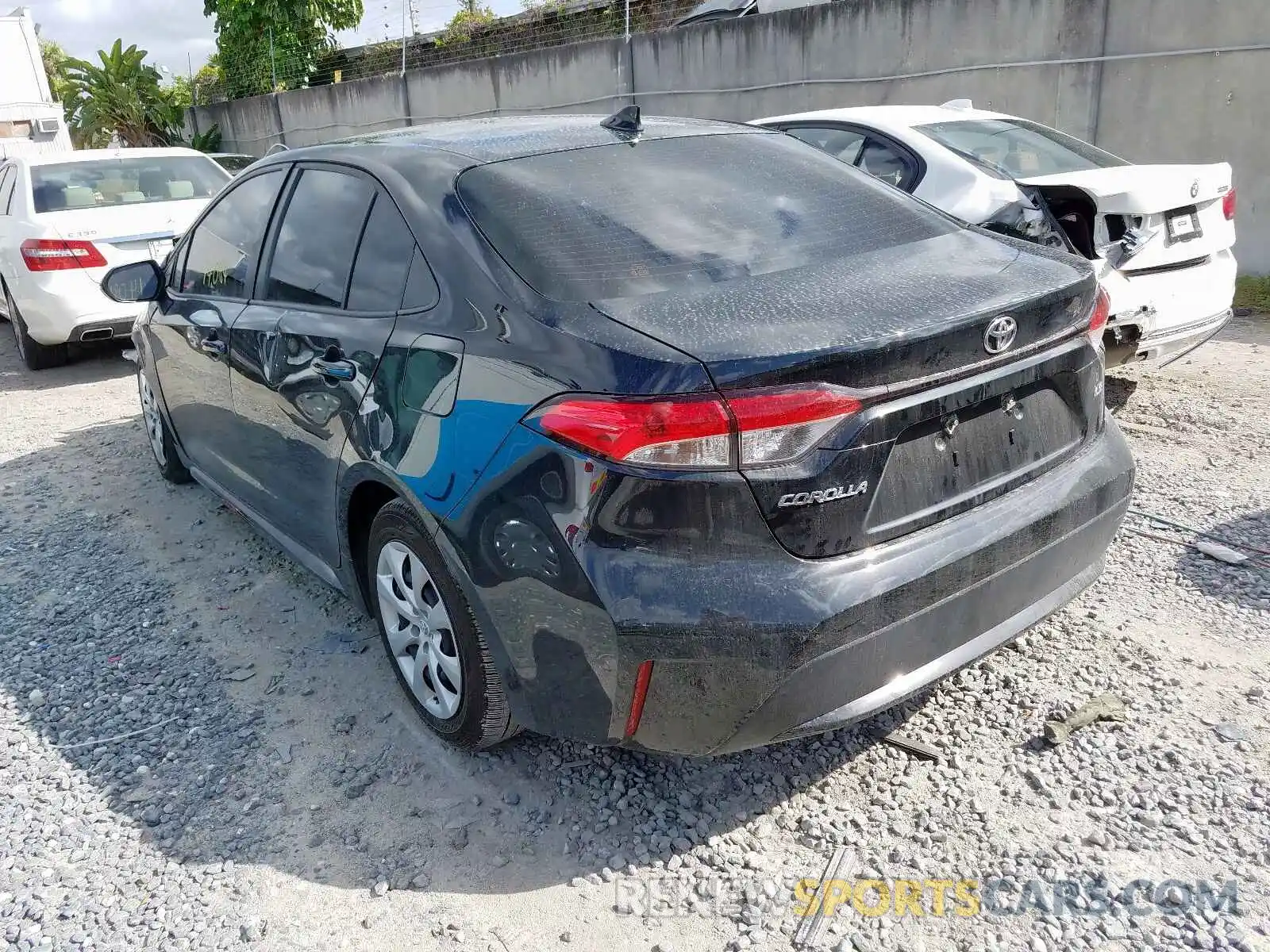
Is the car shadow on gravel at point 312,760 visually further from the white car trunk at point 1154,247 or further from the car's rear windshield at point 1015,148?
the car's rear windshield at point 1015,148

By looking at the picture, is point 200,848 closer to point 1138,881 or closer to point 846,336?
point 846,336

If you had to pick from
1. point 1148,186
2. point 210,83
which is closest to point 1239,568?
point 1148,186

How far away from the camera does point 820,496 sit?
207 centimetres

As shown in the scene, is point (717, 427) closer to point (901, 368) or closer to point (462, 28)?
point (901, 368)

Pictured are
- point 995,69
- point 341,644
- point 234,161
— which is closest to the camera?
point 341,644

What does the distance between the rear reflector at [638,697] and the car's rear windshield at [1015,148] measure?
4154 millimetres

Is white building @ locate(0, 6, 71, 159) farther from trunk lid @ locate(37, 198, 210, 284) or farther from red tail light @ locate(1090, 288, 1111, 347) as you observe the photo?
red tail light @ locate(1090, 288, 1111, 347)

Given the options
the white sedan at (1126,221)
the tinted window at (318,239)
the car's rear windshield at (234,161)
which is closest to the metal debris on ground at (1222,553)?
the white sedan at (1126,221)

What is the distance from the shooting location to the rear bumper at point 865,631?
207 centimetres

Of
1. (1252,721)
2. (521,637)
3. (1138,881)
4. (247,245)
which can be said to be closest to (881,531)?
(521,637)

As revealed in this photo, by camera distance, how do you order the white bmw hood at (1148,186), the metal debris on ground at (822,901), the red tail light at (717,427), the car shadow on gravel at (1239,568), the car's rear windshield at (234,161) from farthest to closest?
the car's rear windshield at (234,161) → the white bmw hood at (1148,186) → the car shadow on gravel at (1239,568) → the metal debris on ground at (822,901) → the red tail light at (717,427)

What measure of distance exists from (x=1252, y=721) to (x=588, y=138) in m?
2.51

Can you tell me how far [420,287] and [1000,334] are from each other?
1.44 m

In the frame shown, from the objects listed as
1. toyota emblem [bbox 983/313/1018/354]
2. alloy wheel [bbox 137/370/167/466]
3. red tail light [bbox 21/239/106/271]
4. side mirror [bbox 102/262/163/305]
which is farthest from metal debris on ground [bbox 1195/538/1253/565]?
red tail light [bbox 21/239/106/271]
